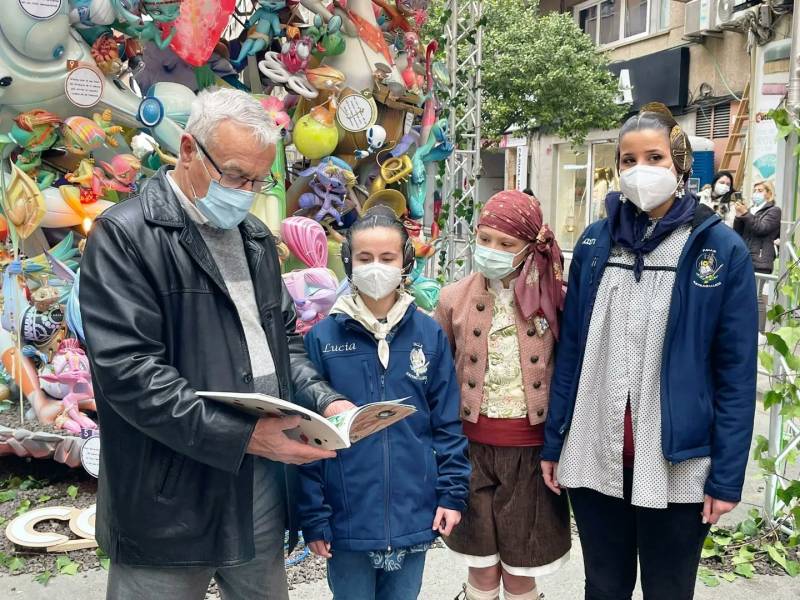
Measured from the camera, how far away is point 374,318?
7.68 ft

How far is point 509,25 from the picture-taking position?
706 inches

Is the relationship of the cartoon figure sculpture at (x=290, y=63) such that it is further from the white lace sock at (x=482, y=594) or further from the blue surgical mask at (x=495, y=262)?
the white lace sock at (x=482, y=594)

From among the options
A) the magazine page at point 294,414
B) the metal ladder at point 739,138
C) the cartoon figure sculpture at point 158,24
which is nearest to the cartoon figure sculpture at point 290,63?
the cartoon figure sculpture at point 158,24

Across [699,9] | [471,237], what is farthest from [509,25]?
[471,237]

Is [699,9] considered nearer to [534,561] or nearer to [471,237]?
[471,237]

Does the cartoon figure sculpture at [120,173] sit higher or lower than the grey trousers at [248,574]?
higher

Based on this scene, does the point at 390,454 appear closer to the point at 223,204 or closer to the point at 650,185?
the point at 223,204

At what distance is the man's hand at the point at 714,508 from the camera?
217 cm

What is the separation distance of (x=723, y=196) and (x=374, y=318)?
413 inches

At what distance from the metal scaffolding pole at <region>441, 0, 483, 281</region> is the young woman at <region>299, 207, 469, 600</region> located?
4.33 metres

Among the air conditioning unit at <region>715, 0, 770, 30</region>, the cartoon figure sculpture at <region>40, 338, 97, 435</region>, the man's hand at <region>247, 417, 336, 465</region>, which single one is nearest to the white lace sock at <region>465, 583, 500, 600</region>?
the man's hand at <region>247, 417, 336, 465</region>

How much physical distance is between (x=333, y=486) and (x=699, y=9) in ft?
54.0

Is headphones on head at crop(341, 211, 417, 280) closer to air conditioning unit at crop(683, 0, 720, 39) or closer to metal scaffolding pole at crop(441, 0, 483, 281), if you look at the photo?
metal scaffolding pole at crop(441, 0, 483, 281)

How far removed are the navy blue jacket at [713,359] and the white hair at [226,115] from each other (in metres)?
1.23
